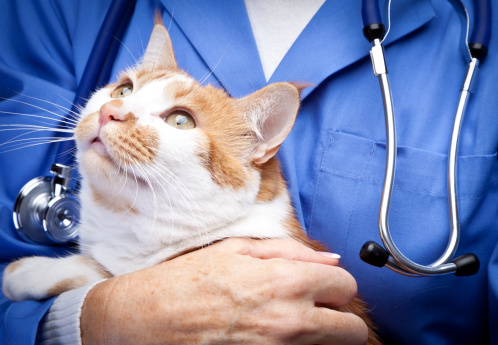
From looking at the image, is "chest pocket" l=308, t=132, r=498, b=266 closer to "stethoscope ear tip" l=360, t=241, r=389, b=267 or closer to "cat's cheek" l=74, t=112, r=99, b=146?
"stethoscope ear tip" l=360, t=241, r=389, b=267

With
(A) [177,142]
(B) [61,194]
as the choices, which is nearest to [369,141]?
(A) [177,142]

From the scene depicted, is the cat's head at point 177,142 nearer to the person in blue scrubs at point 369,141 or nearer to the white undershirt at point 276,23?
the person in blue scrubs at point 369,141

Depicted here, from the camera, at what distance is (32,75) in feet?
4.01

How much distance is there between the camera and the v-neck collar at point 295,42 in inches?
42.3

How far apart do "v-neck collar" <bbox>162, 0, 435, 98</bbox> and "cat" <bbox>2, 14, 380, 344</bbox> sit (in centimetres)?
13

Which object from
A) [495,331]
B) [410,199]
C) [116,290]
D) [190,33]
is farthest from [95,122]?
[495,331]

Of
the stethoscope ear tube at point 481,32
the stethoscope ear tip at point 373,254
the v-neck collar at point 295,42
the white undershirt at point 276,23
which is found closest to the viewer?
the stethoscope ear tip at point 373,254

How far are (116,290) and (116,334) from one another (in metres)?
0.08

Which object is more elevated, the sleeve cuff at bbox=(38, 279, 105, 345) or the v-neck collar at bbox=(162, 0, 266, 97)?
the v-neck collar at bbox=(162, 0, 266, 97)

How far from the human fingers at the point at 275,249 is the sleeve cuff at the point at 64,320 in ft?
1.02

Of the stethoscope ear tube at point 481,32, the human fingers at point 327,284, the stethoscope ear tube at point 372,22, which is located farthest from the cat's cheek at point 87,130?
the stethoscope ear tube at point 481,32

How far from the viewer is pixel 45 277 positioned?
0.88 m

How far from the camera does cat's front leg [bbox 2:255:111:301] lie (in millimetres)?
870

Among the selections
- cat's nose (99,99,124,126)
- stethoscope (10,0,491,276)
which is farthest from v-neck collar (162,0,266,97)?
cat's nose (99,99,124,126)
